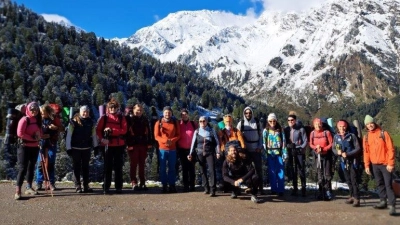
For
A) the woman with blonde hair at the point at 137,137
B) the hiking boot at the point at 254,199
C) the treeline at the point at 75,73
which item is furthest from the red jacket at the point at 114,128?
the treeline at the point at 75,73

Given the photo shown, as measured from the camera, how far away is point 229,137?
1326 centimetres

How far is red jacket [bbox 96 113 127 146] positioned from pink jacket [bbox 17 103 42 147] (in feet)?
6.27

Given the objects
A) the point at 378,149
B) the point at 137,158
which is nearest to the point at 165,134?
the point at 137,158

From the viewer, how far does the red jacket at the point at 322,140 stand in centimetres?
1271

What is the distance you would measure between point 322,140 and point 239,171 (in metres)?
3.04

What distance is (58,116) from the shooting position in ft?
44.9

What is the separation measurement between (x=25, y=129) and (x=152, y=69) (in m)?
180

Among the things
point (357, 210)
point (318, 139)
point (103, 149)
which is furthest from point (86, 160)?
point (357, 210)

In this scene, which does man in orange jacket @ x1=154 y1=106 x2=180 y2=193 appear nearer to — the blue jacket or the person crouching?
the person crouching

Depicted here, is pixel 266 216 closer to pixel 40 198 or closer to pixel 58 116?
pixel 40 198

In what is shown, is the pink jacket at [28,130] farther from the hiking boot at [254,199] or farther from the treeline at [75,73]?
the treeline at [75,73]

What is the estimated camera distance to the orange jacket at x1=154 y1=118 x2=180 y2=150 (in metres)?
13.6

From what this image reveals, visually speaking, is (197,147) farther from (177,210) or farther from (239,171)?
(177,210)

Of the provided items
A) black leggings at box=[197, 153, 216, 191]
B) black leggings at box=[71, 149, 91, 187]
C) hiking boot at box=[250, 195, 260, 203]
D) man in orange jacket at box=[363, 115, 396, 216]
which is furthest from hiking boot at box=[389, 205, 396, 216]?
black leggings at box=[71, 149, 91, 187]
